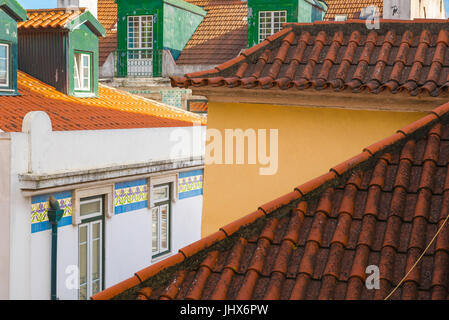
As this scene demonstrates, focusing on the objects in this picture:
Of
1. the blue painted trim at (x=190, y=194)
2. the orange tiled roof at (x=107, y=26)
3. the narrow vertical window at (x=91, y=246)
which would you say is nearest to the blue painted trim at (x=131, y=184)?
the narrow vertical window at (x=91, y=246)

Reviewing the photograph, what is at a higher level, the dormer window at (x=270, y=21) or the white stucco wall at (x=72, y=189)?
the dormer window at (x=270, y=21)

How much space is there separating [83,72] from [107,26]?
674 centimetres

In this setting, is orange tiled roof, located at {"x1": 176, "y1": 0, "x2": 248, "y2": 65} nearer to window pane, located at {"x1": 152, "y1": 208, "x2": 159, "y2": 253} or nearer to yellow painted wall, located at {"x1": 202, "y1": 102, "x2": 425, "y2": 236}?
window pane, located at {"x1": 152, "y1": 208, "x2": 159, "y2": 253}

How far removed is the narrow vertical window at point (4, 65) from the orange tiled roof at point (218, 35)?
7.26 m

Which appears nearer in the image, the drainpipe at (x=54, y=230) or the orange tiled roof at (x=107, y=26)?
the drainpipe at (x=54, y=230)

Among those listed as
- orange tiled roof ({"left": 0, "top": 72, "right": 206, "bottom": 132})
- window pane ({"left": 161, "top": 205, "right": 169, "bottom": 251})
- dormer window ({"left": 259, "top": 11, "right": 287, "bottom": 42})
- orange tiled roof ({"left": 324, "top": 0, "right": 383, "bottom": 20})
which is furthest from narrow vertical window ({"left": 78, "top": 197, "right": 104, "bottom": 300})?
orange tiled roof ({"left": 324, "top": 0, "right": 383, "bottom": 20})

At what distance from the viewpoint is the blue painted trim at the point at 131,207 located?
11483mm

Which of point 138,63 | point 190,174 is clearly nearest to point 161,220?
point 190,174

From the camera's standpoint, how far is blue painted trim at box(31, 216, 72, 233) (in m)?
9.53

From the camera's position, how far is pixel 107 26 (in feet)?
65.6

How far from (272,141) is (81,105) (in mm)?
6124

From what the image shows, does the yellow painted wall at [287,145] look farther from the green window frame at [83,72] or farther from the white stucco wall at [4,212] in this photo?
the green window frame at [83,72]

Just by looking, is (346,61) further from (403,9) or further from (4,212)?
(403,9)

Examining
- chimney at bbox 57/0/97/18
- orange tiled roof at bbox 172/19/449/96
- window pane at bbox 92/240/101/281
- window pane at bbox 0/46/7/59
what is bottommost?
window pane at bbox 92/240/101/281
